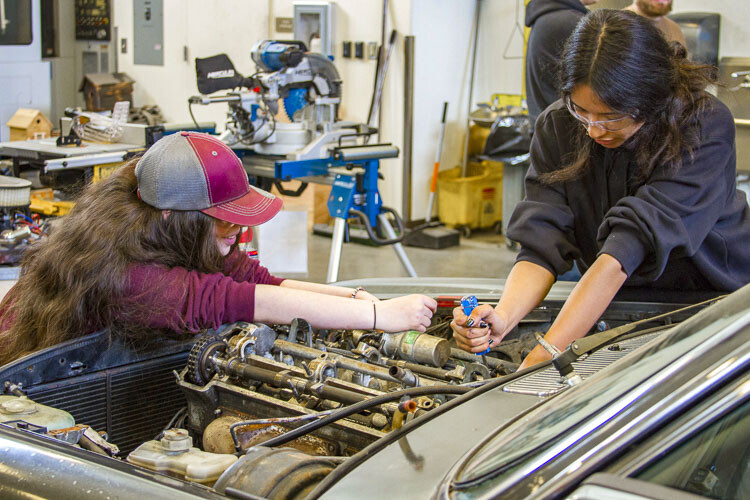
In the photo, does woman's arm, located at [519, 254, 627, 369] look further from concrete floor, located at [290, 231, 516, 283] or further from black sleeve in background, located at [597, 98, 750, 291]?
concrete floor, located at [290, 231, 516, 283]

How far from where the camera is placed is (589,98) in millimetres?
2027

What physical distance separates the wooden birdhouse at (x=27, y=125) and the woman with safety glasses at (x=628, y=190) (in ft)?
17.8

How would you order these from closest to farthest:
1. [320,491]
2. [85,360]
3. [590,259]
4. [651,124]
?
[320,491] → [85,360] → [651,124] → [590,259]

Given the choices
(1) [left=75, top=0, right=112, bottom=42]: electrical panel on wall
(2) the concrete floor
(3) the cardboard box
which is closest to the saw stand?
(2) the concrete floor

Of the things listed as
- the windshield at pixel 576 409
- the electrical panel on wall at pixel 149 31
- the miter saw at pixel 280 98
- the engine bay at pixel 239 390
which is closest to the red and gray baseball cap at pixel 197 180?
the engine bay at pixel 239 390

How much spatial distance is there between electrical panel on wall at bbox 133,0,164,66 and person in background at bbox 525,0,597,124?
5.24 metres

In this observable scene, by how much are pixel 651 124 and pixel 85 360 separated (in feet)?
4.84

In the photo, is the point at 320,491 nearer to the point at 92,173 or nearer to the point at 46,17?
the point at 92,173

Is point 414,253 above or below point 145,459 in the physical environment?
below

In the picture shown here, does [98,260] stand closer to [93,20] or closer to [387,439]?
[387,439]

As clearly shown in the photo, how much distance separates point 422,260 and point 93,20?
5.17m

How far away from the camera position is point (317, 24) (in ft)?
23.5

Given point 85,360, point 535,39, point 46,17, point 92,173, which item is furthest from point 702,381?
point 46,17

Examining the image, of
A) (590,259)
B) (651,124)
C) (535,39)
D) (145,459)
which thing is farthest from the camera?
(535,39)
